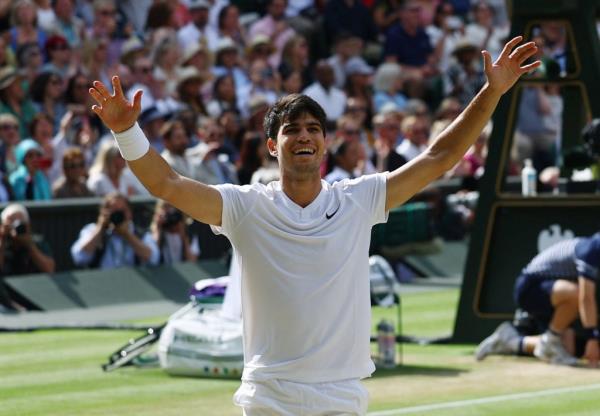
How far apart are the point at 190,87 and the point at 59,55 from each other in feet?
5.85

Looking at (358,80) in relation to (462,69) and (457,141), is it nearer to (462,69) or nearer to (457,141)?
(462,69)

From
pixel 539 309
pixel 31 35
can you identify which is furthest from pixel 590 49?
pixel 31 35

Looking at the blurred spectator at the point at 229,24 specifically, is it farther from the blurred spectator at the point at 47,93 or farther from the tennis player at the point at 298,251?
the tennis player at the point at 298,251

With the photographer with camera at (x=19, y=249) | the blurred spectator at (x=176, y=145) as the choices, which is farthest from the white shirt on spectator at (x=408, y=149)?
the photographer with camera at (x=19, y=249)

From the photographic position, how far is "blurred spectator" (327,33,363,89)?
2247 centimetres

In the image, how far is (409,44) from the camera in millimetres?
23766

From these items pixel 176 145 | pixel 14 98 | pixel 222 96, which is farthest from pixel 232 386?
pixel 222 96

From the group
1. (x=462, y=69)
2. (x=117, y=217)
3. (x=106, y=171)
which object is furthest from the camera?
(x=462, y=69)

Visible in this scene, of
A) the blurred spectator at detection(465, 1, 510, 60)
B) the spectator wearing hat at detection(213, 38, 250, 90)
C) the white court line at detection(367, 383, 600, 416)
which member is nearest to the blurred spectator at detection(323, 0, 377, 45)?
the blurred spectator at detection(465, 1, 510, 60)

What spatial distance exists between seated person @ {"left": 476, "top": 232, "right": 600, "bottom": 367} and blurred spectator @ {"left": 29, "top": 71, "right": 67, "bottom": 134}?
722 cm

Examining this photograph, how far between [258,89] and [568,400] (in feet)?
35.4

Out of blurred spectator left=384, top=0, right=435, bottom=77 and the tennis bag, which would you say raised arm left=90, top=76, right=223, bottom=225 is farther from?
blurred spectator left=384, top=0, right=435, bottom=77

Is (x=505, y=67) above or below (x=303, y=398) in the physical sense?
above

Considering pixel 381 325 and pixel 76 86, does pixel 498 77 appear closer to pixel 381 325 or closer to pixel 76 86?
pixel 381 325
